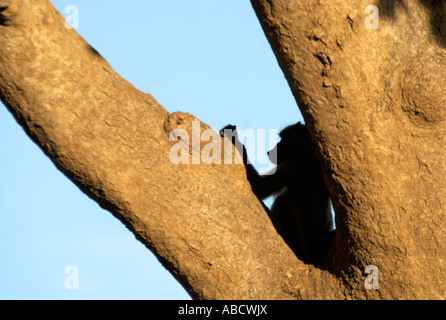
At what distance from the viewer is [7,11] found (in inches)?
110

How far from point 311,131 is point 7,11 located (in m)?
1.86

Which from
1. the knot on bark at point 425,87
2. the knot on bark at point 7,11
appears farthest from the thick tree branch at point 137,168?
the knot on bark at point 425,87

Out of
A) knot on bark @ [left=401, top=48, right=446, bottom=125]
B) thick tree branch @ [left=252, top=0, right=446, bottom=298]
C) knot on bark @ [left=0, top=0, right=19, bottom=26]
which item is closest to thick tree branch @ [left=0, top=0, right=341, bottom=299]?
knot on bark @ [left=0, top=0, right=19, bottom=26]

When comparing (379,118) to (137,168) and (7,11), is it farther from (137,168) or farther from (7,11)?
(7,11)

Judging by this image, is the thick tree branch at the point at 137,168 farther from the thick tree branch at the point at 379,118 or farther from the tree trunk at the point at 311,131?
the thick tree branch at the point at 379,118

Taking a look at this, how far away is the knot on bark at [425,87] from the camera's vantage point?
2922mm

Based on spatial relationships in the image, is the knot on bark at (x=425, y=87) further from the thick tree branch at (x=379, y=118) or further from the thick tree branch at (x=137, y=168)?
the thick tree branch at (x=137, y=168)

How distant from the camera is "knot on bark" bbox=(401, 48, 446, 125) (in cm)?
292

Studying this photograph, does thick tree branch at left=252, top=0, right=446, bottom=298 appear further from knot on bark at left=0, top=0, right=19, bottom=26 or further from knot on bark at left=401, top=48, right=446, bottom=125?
knot on bark at left=0, top=0, right=19, bottom=26

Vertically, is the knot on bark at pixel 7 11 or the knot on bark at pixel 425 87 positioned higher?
the knot on bark at pixel 7 11

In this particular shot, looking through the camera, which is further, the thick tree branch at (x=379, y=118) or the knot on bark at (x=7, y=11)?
the thick tree branch at (x=379, y=118)

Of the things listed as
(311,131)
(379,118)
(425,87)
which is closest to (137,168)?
(311,131)

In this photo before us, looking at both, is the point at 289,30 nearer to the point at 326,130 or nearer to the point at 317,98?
the point at 317,98
